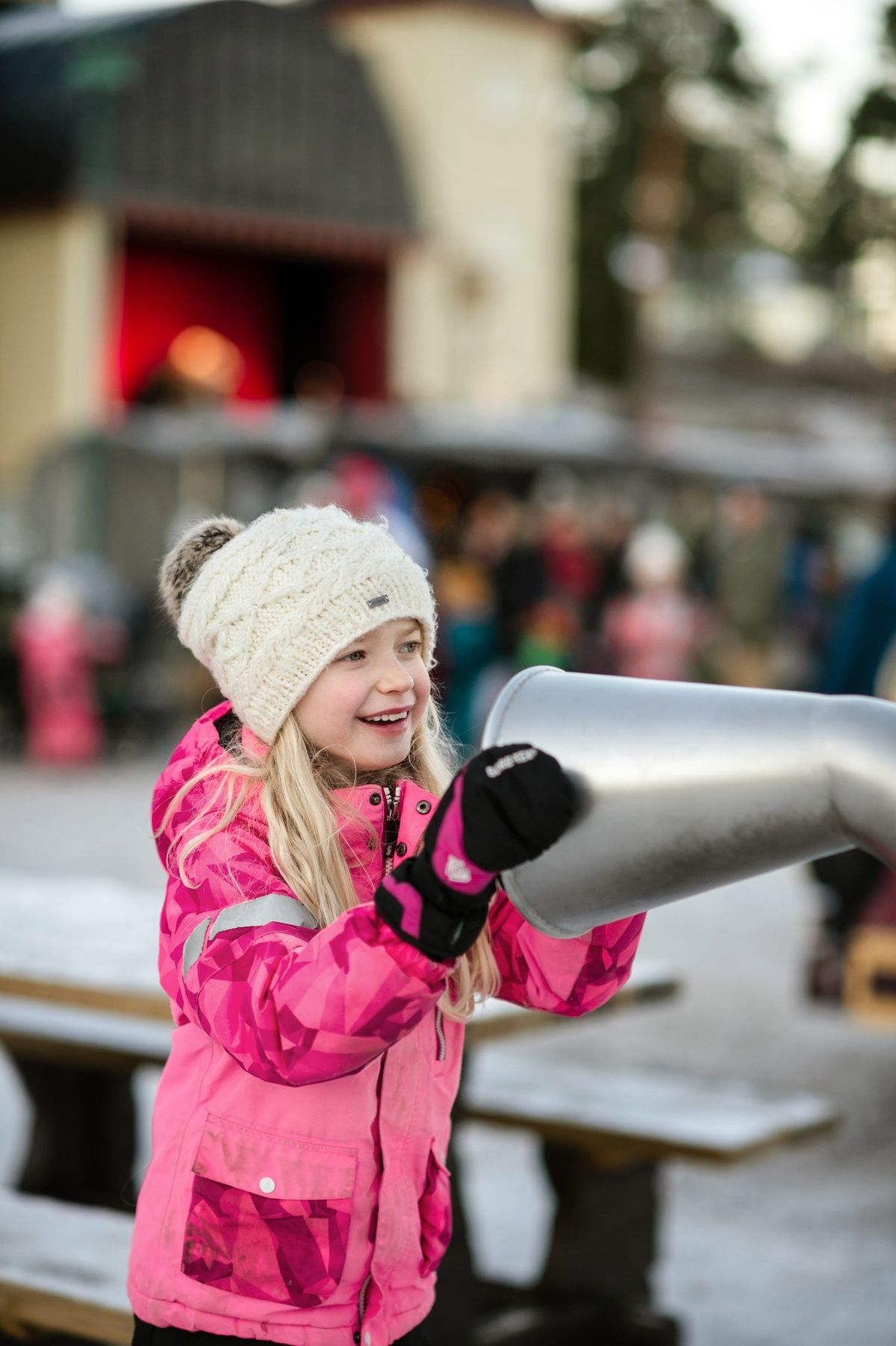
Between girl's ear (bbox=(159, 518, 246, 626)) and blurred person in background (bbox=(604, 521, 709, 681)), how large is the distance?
33.8 ft

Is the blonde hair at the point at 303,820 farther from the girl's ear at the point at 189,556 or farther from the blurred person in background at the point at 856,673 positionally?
the blurred person in background at the point at 856,673

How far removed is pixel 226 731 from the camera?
6.96 ft

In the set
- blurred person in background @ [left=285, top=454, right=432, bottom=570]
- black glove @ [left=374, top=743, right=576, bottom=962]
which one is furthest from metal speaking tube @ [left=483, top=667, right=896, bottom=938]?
blurred person in background @ [left=285, top=454, right=432, bottom=570]

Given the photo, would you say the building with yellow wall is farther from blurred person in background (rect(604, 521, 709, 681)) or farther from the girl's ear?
the girl's ear

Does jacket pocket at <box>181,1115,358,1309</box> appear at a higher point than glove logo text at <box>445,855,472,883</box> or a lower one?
lower

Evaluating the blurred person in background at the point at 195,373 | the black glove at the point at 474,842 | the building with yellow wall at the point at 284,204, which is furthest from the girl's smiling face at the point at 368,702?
the building with yellow wall at the point at 284,204

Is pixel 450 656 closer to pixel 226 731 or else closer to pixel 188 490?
pixel 188 490

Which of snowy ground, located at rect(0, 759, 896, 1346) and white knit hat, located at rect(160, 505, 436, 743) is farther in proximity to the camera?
snowy ground, located at rect(0, 759, 896, 1346)

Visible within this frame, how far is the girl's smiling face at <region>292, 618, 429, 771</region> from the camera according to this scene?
1951 mm

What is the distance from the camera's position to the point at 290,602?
196cm

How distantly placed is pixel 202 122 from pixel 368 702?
20802 mm

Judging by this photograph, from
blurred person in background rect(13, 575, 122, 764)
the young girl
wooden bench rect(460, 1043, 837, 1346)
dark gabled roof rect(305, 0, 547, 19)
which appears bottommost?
blurred person in background rect(13, 575, 122, 764)

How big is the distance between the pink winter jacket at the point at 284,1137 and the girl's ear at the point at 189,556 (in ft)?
0.90

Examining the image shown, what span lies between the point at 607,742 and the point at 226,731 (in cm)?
66
